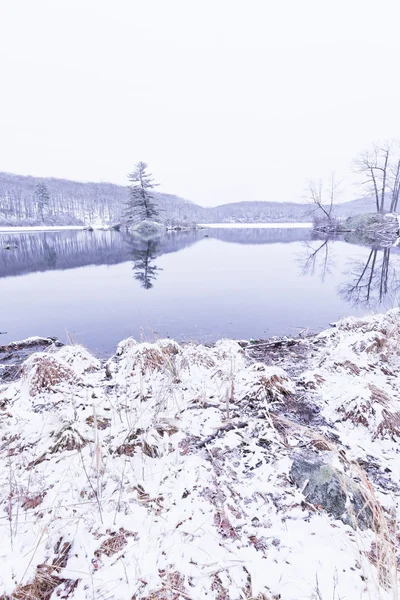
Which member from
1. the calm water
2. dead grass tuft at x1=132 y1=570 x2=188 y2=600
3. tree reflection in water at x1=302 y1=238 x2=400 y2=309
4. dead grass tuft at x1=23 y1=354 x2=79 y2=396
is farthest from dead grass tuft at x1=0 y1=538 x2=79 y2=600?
tree reflection in water at x1=302 y1=238 x2=400 y2=309

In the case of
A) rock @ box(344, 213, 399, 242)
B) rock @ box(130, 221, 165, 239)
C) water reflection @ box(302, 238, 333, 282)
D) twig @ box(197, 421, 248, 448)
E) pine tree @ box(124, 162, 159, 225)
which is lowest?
twig @ box(197, 421, 248, 448)

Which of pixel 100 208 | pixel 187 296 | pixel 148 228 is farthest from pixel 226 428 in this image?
pixel 100 208

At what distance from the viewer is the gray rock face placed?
5.00 ft

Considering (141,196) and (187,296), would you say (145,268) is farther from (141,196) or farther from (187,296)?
(141,196)

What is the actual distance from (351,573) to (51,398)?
297cm

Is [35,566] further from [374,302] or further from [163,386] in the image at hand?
[374,302]

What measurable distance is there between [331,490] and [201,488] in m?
0.83

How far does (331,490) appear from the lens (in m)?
1.64

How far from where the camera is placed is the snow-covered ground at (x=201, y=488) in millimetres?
1252

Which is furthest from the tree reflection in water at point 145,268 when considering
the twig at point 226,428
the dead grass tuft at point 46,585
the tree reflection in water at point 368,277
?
the dead grass tuft at point 46,585

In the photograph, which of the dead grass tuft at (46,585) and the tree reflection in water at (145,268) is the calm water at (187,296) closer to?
the tree reflection in water at (145,268)

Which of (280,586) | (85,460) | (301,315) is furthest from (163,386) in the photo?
(301,315)

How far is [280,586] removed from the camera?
122 cm

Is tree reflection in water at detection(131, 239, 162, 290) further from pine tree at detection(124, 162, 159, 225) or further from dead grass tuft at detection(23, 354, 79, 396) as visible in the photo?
pine tree at detection(124, 162, 159, 225)
